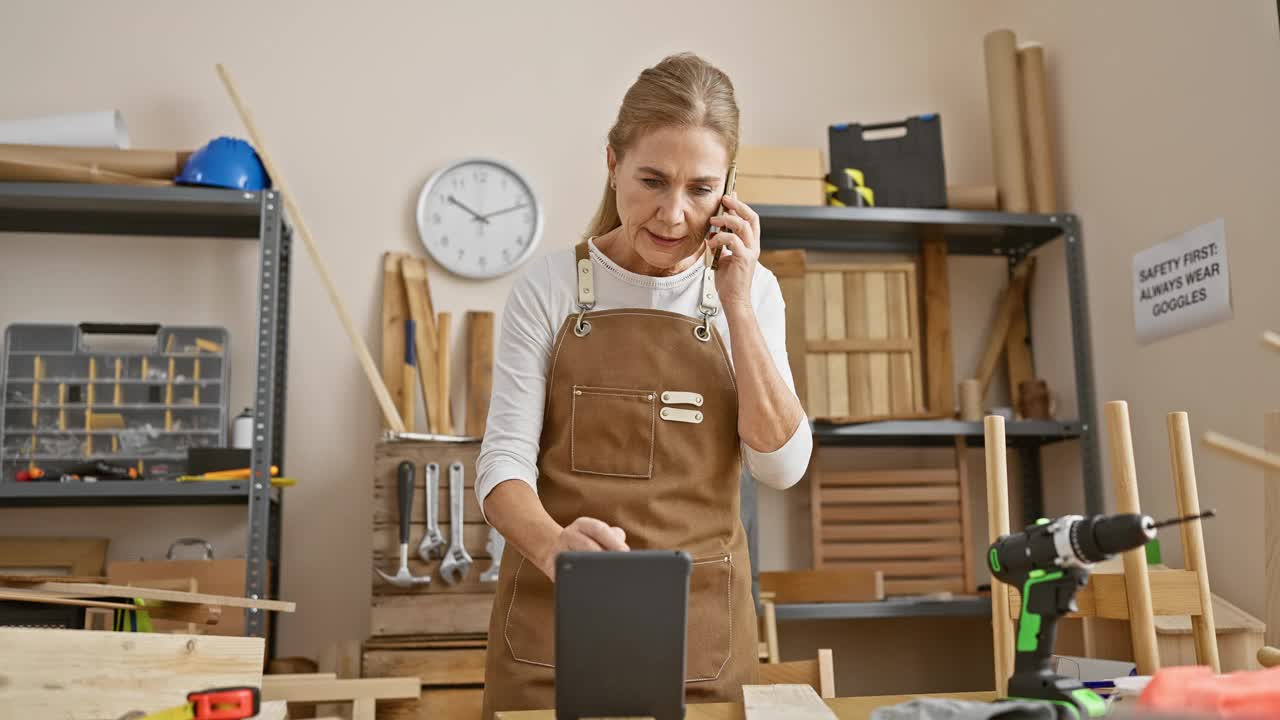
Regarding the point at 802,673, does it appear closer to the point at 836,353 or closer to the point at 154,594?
the point at 154,594

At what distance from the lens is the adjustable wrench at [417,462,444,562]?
2.89 metres

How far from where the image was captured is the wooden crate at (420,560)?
2.87 metres

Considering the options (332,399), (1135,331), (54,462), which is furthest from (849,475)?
(54,462)

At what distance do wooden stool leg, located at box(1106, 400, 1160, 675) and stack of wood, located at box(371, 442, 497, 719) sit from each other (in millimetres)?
1781

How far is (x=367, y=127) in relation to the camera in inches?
139

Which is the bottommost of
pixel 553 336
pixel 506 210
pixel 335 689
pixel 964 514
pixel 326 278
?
pixel 335 689

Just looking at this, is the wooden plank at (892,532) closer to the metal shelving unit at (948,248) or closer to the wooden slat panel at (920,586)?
the wooden slat panel at (920,586)

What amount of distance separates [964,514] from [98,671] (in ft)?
8.73

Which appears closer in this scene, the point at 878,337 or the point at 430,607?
the point at 430,607

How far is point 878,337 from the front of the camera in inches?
131

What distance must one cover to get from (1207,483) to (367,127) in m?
2.53

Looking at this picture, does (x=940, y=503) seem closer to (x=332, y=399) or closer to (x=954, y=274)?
(x=954, y=274)

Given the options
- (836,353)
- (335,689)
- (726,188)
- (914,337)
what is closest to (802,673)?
(726,188)

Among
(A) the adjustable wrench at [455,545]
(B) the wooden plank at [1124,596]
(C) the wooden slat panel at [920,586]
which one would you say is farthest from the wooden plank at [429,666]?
(B) the wooden plank at [1124,596]
